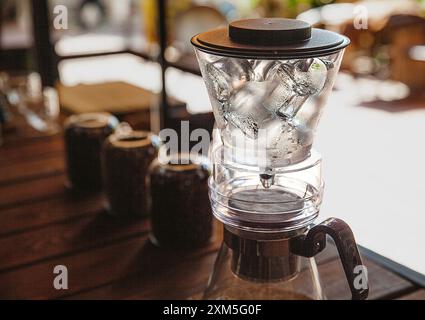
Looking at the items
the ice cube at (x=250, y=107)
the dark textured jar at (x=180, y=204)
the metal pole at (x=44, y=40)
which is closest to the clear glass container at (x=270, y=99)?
the ice cube at (x=250, y=107)

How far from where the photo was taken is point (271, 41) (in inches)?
21.0

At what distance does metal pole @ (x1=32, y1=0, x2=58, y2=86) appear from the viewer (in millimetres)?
1886

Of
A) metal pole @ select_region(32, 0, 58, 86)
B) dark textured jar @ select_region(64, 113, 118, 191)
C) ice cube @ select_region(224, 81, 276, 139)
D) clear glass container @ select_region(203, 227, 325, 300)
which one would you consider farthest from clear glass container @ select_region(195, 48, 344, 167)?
metal pole @ select_region(32, 0, 58, 86)

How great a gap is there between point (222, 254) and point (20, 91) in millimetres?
1257

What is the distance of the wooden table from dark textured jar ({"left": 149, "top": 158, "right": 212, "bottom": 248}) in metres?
0.02

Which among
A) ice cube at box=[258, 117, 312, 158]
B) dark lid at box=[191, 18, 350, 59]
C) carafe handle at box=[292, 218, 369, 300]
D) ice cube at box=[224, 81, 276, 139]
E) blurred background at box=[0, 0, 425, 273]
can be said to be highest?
dark lid at box=[191, 18, 350, 59]

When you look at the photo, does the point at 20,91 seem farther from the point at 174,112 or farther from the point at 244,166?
the point at 244,166

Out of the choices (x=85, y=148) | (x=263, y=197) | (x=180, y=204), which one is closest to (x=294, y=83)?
(x=263, y=197)

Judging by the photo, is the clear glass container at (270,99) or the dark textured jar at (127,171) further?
the dark textured jar at (127,171)

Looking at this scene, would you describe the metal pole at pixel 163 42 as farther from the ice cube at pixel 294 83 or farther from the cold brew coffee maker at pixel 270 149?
the ice cube at pixel 294 83

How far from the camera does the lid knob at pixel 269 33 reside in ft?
1.75

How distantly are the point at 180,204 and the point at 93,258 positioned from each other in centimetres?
16

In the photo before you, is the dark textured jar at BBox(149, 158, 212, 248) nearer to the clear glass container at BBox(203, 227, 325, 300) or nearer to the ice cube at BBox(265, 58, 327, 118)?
the clear glass container at BBox(203, 227, 325, 300)

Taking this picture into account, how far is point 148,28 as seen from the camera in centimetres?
592
